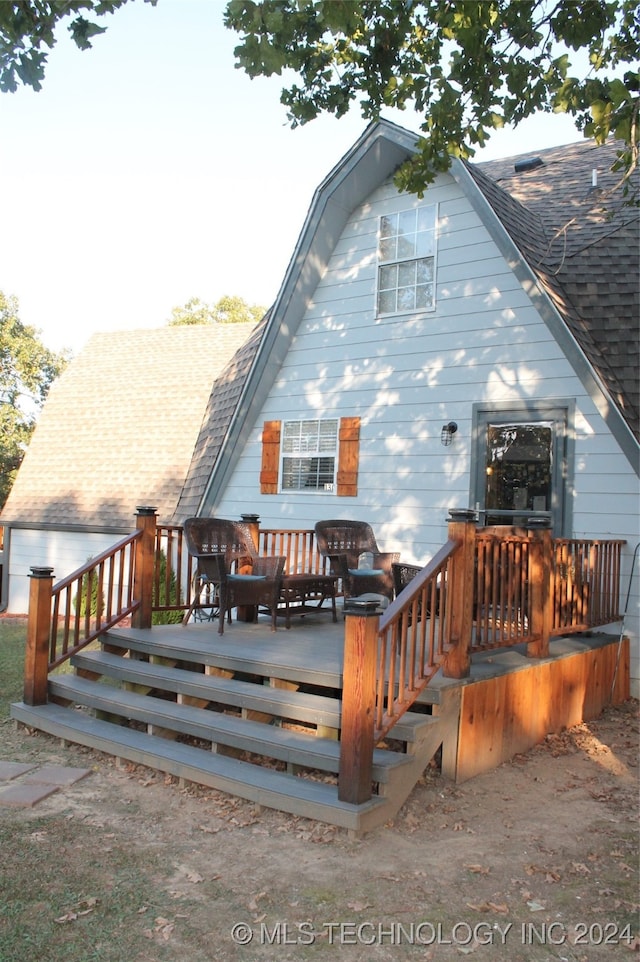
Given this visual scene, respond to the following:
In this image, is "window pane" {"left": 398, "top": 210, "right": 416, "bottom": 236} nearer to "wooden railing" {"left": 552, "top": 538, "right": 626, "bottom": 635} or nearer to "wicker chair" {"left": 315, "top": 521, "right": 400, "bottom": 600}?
"wicker chair" {"left": 315, "top": 521, "right": 400, "bottom": 600}

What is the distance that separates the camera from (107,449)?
1509 cm

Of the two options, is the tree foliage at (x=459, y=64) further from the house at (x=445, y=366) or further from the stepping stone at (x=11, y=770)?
the stepping stone at (x=11, y=770)

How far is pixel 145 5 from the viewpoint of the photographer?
13.6 feet

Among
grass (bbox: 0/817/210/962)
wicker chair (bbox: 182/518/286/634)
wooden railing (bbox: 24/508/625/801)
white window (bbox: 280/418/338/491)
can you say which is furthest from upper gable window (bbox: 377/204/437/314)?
grass (bbox: 0/817/210/962)

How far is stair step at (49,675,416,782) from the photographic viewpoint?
13.9 feet

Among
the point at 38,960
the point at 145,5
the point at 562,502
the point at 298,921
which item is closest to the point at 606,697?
the point at 562,502

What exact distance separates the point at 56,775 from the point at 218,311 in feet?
140

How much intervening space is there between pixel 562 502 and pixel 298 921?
540 cm

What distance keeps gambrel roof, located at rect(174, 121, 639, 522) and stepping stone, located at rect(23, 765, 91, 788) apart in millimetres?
5063

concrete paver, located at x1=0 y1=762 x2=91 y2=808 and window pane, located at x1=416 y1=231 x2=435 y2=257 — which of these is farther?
window pane, located at x1=416 y1=231 x2=435 y2=257

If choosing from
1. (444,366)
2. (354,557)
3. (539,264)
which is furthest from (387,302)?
(354,557)

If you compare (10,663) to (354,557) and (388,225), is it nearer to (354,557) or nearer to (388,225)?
(354,557)

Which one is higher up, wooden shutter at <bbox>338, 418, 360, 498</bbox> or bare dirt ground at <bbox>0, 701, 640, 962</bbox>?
wooden shutter at <bbox>338, 418, 360, 498</bbox>

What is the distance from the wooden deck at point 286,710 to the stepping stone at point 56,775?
0.32 m
